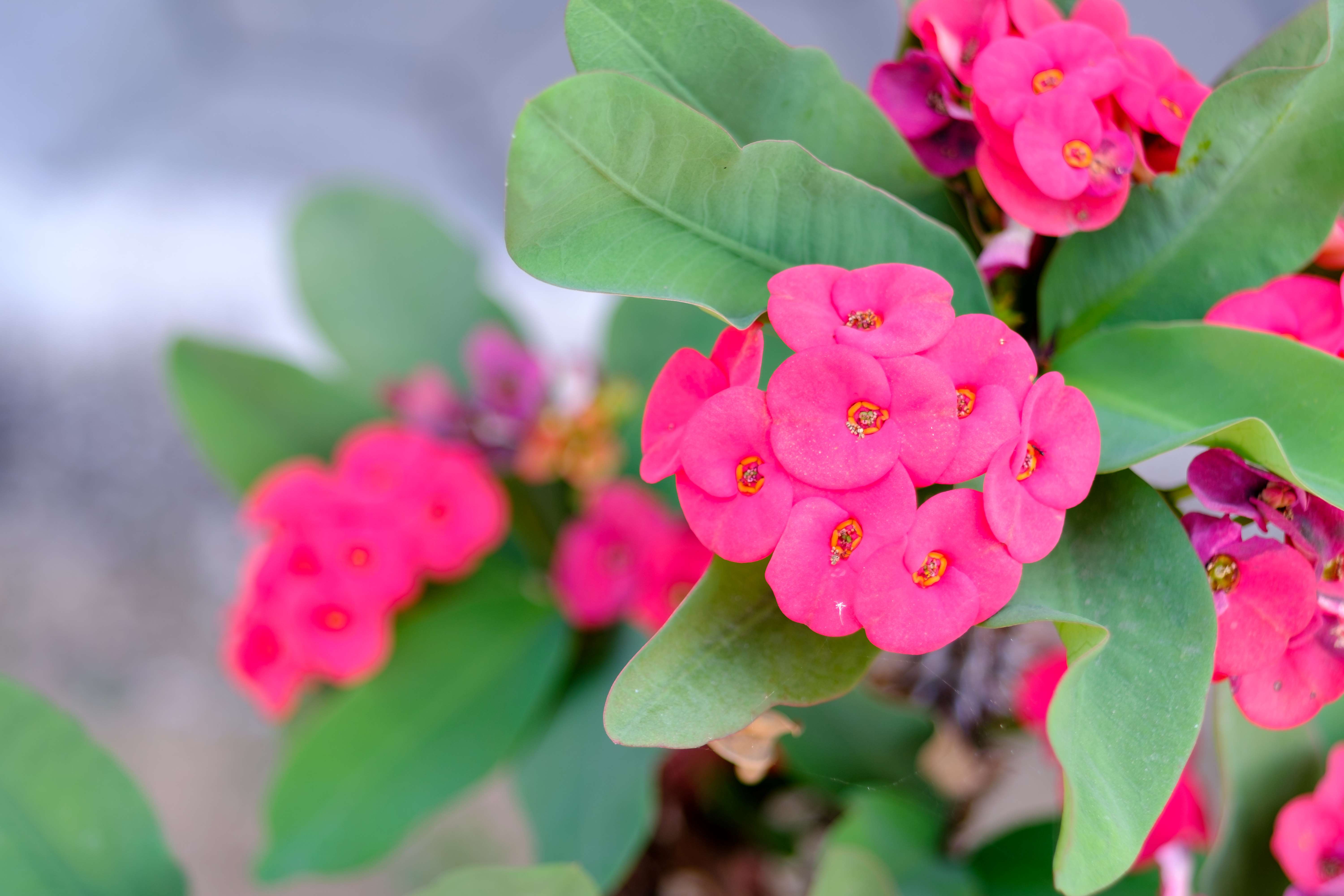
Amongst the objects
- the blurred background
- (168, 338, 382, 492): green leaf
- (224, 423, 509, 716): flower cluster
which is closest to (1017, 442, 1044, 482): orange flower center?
(224, 423, 509, 716): flower cluster

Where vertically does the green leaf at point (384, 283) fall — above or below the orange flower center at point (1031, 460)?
below

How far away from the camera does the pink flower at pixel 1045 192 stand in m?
0.41

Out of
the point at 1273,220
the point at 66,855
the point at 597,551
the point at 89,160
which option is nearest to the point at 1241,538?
the point at 1273,220

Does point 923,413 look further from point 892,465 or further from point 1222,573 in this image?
point 1222,573

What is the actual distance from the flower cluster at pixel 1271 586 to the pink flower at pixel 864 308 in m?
0.14

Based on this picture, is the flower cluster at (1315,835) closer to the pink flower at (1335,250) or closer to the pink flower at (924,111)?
the pink flower at (1335,250)

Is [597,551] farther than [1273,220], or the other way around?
[597,551]

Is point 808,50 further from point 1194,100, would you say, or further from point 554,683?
point 554,683

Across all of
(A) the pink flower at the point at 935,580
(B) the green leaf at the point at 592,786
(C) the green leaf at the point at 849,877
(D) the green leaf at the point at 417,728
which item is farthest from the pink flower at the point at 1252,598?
(D) the green leaf at the point at 417,728

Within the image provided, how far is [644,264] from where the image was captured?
38cm

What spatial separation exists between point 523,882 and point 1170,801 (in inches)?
14.8

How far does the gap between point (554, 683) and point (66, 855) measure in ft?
1.21

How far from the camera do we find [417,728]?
2.54 feet

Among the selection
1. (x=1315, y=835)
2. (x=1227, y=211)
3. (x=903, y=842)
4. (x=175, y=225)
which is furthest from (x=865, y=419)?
(x=175, y=225)
